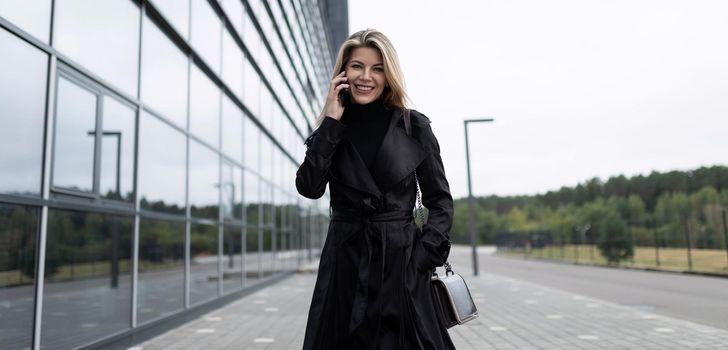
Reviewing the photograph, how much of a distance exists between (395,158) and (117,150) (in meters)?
5.04

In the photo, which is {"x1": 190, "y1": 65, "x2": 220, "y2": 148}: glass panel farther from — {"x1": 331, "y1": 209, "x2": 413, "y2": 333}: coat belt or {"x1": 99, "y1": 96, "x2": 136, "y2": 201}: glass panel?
{"x1": 331, "y1": 209, "x2": 413, "y2": 333}: coat belt

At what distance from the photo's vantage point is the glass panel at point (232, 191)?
10.8 metres

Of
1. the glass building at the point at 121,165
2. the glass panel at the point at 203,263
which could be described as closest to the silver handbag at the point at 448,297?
the glass building at the point at 121,165

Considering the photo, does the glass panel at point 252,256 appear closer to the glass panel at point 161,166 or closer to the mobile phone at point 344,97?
the glass panel at point 161,166

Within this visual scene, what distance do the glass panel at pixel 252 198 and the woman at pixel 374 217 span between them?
1089cm

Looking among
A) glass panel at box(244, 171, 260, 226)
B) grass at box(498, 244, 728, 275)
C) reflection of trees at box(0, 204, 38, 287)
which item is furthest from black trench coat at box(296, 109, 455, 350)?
grass at box(498, 244, 728, 275)

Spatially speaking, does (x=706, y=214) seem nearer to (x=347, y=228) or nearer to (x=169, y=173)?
(x=169, y=173)

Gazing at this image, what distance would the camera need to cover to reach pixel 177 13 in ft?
26.9

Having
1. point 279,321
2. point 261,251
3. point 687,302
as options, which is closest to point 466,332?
point 279,321

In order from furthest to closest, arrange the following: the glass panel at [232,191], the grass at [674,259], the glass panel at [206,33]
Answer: the grass at [674,259] → the glass panel at [232,191] → the glass panel at [206,33]

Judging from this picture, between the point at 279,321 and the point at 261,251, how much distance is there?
20.2 ft

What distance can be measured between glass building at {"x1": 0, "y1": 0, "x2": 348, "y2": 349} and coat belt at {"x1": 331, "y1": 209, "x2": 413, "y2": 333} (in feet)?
10.6

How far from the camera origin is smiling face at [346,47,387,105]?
196 centimetres

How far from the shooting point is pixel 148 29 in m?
→ 7.09
